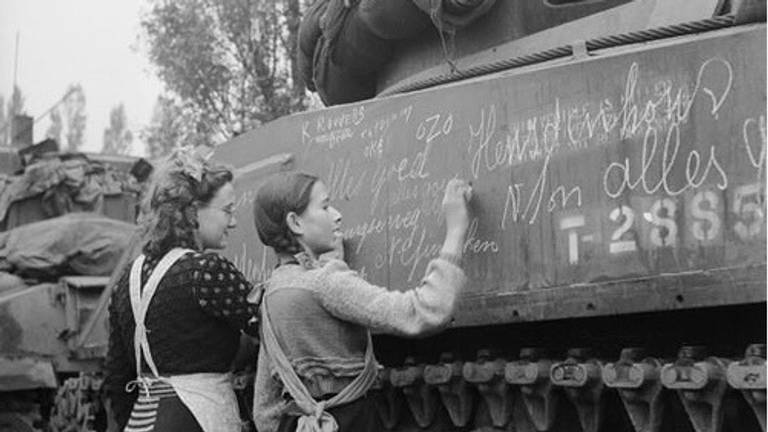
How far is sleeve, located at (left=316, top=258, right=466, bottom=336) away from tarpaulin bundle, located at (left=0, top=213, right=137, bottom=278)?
28.5ft

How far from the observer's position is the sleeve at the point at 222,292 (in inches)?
167

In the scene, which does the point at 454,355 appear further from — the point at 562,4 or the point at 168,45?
the point at 168,45

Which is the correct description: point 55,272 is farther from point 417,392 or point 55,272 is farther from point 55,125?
point 55,125

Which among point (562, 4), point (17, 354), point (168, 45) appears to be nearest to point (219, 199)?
point (562, 4)

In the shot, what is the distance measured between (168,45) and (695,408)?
2471cm

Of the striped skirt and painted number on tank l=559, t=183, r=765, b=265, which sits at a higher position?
painted number on tank l=559, t=183, r=765, b=265

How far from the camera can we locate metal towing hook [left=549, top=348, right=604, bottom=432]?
423cm

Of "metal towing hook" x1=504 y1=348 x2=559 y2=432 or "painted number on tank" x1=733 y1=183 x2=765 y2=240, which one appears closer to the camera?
"painted number on tank" x1=733 y1=183 x2=765 y2=240

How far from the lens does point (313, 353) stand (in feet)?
13.1

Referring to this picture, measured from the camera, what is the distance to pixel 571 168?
4348mm

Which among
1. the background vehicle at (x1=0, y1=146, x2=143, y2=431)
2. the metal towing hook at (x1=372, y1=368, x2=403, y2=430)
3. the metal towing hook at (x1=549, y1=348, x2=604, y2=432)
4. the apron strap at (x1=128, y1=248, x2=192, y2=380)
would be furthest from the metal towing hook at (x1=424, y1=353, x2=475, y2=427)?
the background vehicle at (x1=0, y1=146, x2=143, y2=431)

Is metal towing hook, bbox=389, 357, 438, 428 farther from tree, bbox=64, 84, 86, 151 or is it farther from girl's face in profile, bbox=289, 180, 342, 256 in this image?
tree, bbox=64, 84, 86, 151

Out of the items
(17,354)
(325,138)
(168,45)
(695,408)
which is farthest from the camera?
(168,45)

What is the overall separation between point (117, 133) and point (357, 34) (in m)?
62.0
